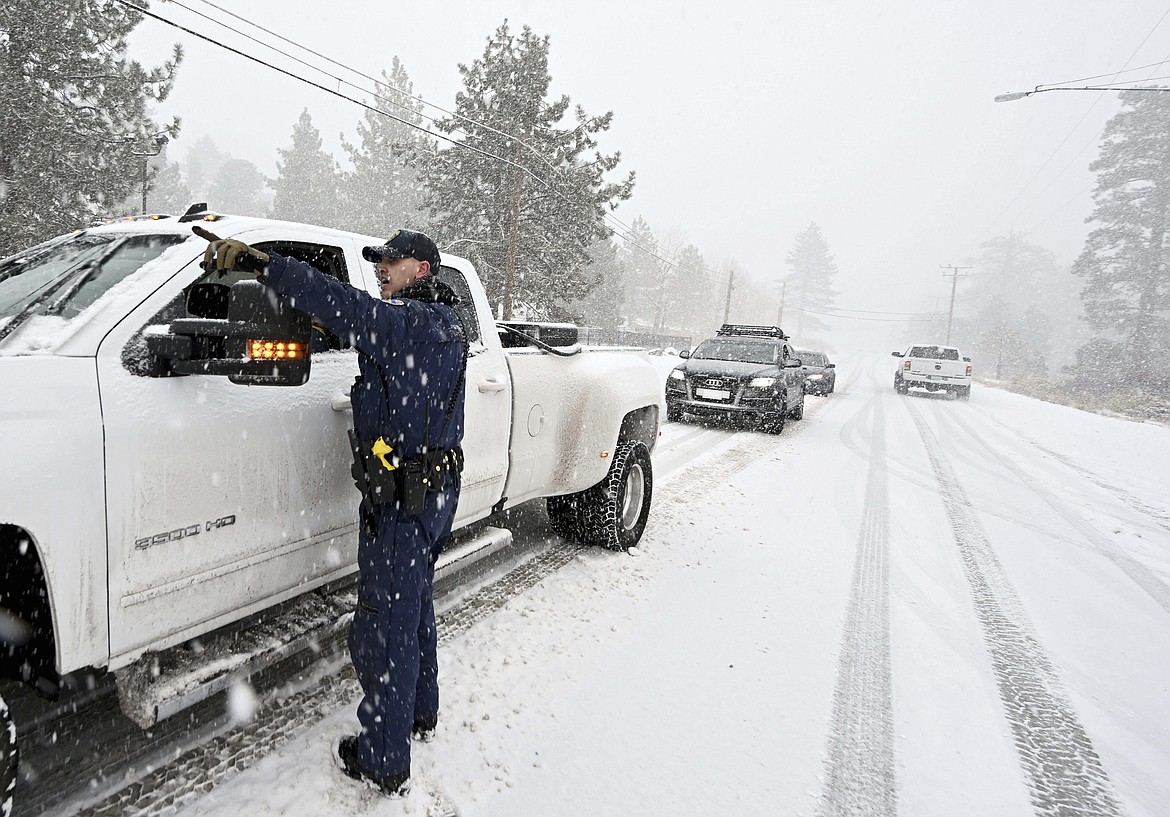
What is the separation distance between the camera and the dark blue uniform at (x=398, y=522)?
2.06 metres

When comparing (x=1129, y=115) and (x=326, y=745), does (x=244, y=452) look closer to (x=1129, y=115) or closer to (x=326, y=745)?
(x=326, y=745)

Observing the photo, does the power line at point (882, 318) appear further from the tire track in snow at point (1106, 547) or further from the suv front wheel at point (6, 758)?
the suv front wheel at point (6, 758)

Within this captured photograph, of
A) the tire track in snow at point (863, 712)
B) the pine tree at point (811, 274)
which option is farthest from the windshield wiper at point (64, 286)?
the pine tree at point (811, 274)

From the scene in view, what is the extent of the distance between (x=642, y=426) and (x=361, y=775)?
3510 millimetres

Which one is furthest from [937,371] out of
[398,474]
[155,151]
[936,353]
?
[155,151]

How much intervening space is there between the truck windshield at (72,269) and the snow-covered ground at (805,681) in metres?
1.75

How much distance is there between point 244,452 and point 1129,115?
166 ft

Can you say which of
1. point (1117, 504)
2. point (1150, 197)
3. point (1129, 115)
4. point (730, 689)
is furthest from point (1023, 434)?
point (1129, 115)

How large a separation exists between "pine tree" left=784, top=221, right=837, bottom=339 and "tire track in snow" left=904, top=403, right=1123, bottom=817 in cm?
12202

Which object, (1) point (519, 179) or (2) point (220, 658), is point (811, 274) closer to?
(1) point (519, 179)

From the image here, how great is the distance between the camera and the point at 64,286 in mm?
2119

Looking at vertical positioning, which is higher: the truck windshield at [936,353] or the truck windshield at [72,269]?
the truck windshield at [936,353]

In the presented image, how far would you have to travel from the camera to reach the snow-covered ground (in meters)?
2.37

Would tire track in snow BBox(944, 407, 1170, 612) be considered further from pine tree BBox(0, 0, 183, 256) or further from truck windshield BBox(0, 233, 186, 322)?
pine tree BBox(0, 0, 183, 256)
